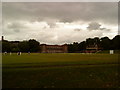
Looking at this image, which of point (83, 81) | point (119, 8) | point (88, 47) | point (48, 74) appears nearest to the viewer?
point (83, 81)

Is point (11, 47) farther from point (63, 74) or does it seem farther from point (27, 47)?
point (63, 74)

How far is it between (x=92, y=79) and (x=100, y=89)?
2192 millimetres

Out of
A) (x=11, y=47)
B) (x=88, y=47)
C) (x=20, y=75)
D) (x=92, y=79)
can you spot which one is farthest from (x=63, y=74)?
(x=88, y=47)

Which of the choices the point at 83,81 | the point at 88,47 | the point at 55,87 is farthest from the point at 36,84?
the point at 88,47

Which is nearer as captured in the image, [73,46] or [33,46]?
[33,46]

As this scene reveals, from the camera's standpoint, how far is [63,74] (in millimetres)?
15328

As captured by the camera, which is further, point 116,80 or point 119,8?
point 119,8

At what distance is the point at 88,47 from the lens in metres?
169

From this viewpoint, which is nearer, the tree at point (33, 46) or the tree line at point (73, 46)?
the tree line at point (73, 46)

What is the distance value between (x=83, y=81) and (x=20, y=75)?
4.82 m

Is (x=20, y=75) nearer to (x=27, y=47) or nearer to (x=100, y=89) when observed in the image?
(x=100, y=89)

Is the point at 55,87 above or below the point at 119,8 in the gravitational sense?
below

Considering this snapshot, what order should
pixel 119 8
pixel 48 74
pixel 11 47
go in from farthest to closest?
pixel 11 47
pixel 119 8
pixel 48 74

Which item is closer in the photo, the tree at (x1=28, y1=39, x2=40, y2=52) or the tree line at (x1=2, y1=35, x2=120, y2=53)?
the tree line at (x1=2, y1=35, x2=120, y2=53)
